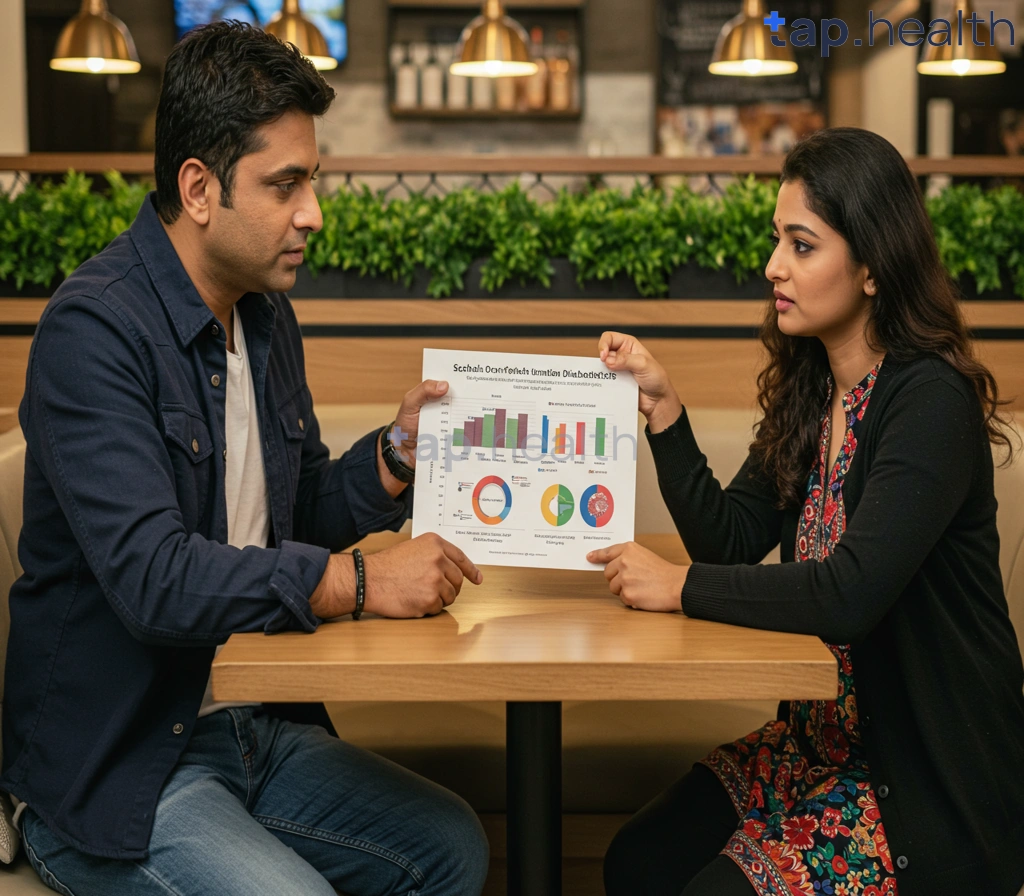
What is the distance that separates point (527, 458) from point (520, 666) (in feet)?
1.39

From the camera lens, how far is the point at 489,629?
1.55m

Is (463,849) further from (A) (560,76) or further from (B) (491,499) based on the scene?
(A) (560,76)

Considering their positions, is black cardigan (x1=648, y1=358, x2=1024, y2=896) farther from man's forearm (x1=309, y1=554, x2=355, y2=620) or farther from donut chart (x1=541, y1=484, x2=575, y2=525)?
man's forearm (x1=309, y1=554, x2=355, y2=620)

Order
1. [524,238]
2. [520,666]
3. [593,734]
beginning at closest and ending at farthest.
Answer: [520,666], [593,734], [524,238]

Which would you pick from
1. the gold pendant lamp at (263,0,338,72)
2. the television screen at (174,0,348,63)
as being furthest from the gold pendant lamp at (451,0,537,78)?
the television screen at (174,0,348,63)

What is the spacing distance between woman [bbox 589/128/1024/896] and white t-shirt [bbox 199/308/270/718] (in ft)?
1.94

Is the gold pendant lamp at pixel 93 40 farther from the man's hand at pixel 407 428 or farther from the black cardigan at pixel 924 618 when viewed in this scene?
the black cardigan at pixel 924 618

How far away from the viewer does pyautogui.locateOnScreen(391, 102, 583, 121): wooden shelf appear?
8.07m

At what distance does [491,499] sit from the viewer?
1.71 meters

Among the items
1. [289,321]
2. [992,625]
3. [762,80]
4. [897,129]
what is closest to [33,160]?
[289,321]

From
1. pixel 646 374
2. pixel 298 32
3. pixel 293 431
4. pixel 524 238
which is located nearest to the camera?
pixel 646 374

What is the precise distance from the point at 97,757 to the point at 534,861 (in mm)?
650

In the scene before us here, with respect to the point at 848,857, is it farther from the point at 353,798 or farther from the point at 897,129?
the point at 897,129

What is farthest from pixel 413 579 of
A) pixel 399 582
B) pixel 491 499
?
pixel 491 499
